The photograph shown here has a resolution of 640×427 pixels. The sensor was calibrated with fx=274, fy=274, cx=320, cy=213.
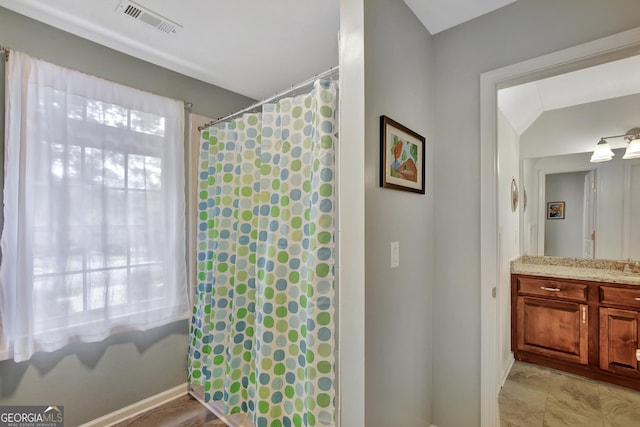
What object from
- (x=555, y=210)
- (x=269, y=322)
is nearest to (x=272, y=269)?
(x=269, y=322)

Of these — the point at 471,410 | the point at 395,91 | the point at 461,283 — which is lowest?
the point at 471,410

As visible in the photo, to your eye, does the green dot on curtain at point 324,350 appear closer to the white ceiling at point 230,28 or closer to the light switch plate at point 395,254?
the light switch plate at point 395,254

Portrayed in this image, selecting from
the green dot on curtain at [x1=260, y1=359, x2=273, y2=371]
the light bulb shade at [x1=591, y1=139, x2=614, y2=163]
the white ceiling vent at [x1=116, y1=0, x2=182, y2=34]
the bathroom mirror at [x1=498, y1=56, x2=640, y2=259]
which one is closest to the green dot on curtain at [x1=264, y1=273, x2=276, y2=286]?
the green dot on curtain at [x1=260, y1=359, x2=273, y2=371]

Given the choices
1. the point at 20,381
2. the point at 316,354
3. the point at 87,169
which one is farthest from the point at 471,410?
the point at 87,169

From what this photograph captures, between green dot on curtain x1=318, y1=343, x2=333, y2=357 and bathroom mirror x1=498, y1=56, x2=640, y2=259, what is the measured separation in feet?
7.54

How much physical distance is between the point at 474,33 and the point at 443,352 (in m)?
1.91

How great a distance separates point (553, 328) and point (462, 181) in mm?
1977

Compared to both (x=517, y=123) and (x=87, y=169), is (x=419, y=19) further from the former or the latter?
(x=87, y=169)

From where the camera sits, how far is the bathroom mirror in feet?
7.94

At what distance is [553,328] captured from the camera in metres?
2.50

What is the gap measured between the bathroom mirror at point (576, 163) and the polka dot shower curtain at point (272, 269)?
1929 mm

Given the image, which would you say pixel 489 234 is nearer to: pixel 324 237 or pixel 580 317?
pixel 324 237

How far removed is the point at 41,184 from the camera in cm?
159

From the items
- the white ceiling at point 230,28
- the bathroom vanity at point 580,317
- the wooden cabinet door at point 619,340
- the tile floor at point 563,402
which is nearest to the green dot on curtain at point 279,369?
the tile floor at point 563,402
